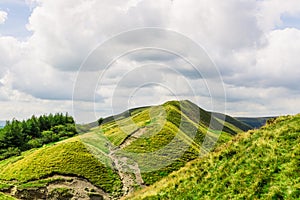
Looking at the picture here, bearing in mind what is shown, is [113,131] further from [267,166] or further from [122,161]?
[267,166]

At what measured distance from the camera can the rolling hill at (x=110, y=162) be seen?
6353cm

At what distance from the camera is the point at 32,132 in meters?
130

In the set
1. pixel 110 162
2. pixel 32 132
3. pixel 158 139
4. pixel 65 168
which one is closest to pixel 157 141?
pixel 158 139

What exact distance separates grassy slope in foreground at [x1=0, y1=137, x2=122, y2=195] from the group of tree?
30091 mm

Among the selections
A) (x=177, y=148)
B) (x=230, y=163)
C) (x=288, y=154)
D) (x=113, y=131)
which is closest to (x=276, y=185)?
(x=288, y=154)

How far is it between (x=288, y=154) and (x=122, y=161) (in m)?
54.9

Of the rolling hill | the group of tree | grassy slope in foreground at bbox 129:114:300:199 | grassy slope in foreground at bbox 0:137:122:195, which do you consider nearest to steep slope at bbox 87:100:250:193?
the rolling hill

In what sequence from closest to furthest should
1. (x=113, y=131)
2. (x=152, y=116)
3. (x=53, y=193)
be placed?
1. (x=53, y=193)
2. (x=113, y=131)
3. (x=152, y=116)

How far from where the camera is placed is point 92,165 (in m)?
71.5

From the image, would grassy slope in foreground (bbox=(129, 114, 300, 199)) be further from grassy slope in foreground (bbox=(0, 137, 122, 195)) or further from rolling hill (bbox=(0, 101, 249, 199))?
grassy slope in foreground (bbox=(0, 137, 122, 195))

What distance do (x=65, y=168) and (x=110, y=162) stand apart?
9169 mm

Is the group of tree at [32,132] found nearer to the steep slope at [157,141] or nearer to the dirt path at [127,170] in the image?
the steep slope at [157,141]

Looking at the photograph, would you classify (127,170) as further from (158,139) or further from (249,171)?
(249,171)

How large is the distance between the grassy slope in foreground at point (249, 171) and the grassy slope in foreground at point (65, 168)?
41336mm
